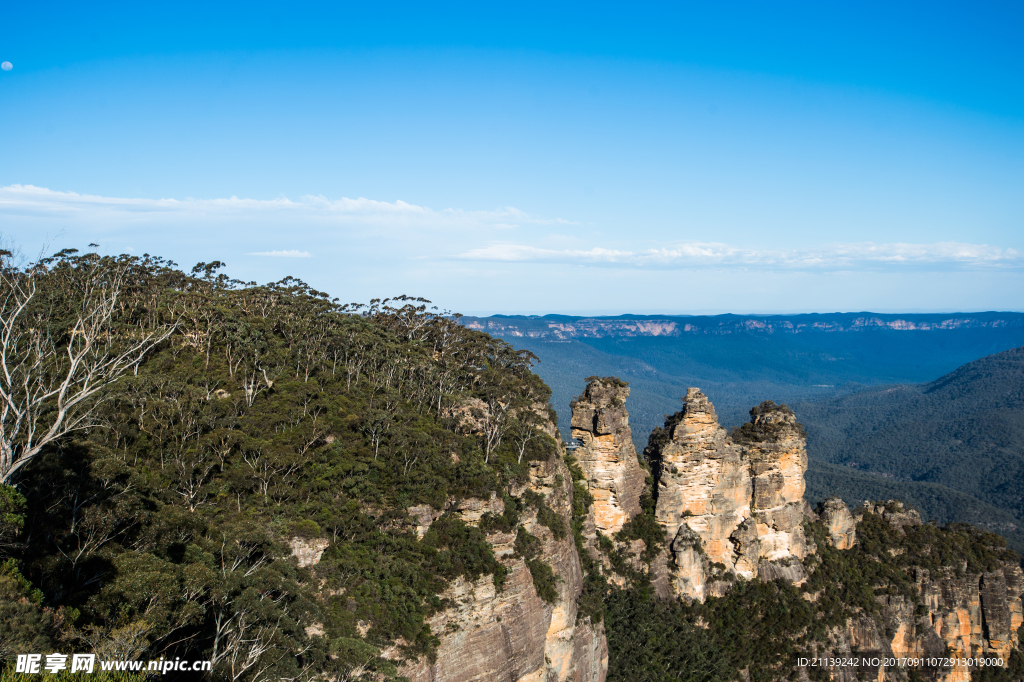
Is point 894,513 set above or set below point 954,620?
above

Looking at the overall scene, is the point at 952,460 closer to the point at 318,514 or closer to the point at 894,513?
the point at 894,513

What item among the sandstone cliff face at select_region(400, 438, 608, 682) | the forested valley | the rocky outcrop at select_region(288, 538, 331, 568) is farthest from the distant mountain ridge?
the rocky outcrop at select_region(288, 538, 331, 568)

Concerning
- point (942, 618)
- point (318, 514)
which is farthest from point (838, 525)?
point (318, 514)

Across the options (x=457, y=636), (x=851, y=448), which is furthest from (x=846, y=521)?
(x=851, y=448)

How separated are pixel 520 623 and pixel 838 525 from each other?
133 ft

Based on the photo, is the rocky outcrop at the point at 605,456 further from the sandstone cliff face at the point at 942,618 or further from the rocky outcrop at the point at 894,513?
the rocky outcrop at the point at 894,513

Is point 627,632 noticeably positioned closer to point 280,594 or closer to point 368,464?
point 368,464

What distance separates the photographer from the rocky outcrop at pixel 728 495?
53.1 m

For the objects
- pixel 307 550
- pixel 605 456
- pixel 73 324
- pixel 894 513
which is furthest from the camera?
pixel 894 513

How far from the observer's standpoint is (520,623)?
113 feet

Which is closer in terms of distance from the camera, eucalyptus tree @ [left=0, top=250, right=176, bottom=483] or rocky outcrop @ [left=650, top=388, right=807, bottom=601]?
eucalyptus tree @ [left=0, top=250, right=176, bottom=483]

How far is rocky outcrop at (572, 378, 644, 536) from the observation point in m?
51.9

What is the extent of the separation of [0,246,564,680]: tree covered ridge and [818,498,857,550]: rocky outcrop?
32020 mm

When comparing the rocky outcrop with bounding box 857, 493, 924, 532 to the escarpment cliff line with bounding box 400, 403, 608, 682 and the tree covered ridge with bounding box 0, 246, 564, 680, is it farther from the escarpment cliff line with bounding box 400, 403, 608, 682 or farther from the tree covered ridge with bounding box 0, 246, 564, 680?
the tree covered ridge with bounding box 0, 246, 564, 680
